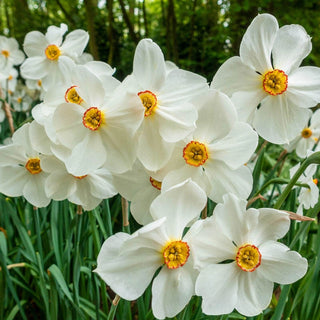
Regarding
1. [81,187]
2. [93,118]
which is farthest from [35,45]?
[93,118]

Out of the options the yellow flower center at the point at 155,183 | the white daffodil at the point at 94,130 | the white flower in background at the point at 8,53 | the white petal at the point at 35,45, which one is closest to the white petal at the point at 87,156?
the white daffodil at the point at 94,130

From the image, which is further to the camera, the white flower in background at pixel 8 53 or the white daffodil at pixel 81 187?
the white flower in background at pixel 8 53

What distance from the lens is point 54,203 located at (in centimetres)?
142

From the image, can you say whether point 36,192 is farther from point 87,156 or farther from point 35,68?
point 35,68

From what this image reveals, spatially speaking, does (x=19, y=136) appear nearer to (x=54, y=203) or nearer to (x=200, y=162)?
(x=200, y=162)

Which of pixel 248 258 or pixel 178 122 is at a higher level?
pixel 178 122

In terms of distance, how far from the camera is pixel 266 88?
703 millimetres

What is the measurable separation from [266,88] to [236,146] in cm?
13

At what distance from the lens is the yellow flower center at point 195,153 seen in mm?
632

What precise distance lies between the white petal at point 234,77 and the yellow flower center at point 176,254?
273 millimetres

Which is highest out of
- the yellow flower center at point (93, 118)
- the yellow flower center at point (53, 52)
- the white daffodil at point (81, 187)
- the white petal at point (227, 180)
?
the yellow flower center at point (93, 118)

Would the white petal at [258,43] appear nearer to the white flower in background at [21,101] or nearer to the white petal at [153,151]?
the white petal at [153,151]

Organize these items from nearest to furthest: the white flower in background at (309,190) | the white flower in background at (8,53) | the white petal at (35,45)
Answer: the white flower in background at (309,190) < the white petal at (35,45) < the white flower in background at (8,53)

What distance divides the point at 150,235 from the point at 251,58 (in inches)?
14.1
